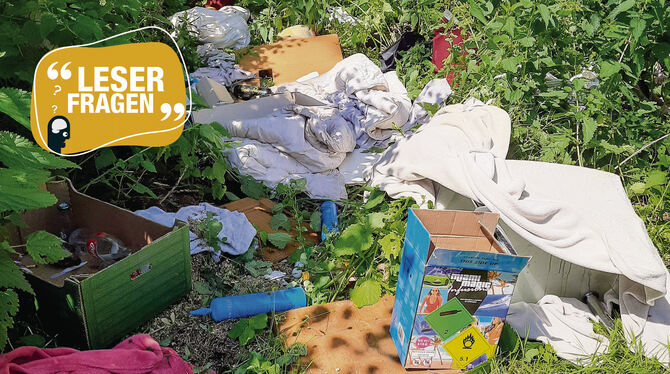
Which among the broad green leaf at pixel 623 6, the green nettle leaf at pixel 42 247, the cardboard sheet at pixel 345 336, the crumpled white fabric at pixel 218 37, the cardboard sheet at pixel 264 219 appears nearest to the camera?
the green nettle leaf at pixel 42 247

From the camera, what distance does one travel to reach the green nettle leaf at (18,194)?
5.29ft

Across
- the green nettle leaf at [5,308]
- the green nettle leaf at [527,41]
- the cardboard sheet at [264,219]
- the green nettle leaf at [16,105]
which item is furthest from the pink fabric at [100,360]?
the green nettle leaf at [527,41]

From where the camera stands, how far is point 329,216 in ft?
10.7

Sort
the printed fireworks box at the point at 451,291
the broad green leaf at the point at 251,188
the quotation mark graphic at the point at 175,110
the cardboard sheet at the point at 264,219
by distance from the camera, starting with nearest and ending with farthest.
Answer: the printed fireworks box at the point at 451,291, the quotation mark graphic at the point at 175,110, the cardboard sheet at the point at 264,219, the broad green leaf at the point at 251,188

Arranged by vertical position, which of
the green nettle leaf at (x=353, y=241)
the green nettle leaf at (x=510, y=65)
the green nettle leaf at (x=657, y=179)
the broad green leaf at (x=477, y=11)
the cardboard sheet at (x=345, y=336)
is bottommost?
the cardboard sheet at (x=345, y=336)

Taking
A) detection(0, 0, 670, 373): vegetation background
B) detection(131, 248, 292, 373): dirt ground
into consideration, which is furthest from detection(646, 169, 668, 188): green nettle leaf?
detection(131, 248, 292, 373): dirt ground

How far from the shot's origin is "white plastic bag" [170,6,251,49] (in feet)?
16.2

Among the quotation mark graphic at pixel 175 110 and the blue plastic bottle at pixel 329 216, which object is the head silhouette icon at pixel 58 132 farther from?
the blue plastic bottle at pixel 329 216

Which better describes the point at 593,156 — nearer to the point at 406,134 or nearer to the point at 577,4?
the point at 577,4

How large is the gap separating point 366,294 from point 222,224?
0.87 metres

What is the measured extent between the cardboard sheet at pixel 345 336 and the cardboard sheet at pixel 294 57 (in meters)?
2.67

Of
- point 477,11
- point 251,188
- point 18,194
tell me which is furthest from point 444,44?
point 18,194

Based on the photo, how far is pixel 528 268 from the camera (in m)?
2.64

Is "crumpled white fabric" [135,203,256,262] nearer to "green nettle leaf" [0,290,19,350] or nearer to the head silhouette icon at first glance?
the head silhouette icon
